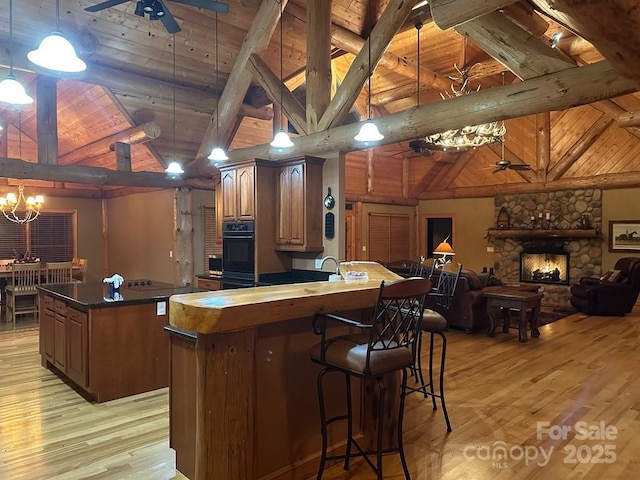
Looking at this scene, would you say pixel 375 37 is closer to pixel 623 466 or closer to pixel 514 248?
pixel 623 466

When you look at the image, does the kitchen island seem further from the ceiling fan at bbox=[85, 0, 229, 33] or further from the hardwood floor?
the ceiling fan at bbox=[85, 0, 229, 33]

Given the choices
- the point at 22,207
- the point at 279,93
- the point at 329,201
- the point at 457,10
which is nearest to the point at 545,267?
the point at 329,201

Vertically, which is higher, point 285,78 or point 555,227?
point 285,78

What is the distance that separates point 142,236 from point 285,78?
4811 mm

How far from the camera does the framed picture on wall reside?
876 cm

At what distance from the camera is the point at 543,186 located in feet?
32.7

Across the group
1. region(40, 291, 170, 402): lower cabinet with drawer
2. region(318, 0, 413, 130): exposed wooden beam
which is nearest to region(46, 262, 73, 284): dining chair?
region(40, 291, 170, 402): lower cabinet with drawer

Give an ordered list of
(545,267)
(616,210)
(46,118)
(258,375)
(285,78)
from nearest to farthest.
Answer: (258,375)
(46,118)
(285,78)
(616,210)
(545,267)

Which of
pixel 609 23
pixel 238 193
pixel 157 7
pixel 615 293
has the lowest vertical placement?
pixel 615 293

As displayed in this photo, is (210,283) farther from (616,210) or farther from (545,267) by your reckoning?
(616,210)

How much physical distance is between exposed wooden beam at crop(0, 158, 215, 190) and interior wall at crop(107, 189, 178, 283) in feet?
2.13

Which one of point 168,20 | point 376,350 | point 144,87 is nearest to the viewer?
point 376,350

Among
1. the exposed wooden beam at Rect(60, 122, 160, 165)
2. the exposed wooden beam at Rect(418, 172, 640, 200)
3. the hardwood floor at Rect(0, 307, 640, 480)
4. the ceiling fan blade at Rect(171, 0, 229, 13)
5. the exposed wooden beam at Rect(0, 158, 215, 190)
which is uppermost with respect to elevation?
the ceiling fan blade at Rect(171, 0, 229, 13)

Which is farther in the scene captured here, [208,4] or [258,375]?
[208,4]
